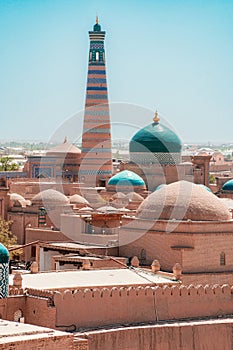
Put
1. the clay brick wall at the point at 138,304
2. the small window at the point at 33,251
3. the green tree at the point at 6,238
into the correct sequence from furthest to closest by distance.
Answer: the green tree at the point at 6,238 → the small window at the point at 33,251 → the clay brick wall at the point at 138,304

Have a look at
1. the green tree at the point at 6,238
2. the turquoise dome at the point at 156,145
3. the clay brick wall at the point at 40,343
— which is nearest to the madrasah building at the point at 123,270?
the clay brick wall at the point at 40,343

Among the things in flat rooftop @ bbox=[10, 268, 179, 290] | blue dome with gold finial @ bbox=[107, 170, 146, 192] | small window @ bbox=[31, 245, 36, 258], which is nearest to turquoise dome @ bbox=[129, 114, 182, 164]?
blue dome with gold finial @ bbox=[107, 170, 146, 192]

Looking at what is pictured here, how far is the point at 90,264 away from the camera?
26297mm

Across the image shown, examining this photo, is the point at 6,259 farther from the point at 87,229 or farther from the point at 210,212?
the point at 87,229

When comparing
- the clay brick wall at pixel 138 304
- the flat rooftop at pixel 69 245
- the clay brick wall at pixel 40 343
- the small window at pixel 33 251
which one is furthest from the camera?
the small window at pixel 33 251

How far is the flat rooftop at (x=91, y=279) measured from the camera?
71.0ft

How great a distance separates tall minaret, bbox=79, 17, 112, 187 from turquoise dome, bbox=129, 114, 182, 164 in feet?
14.1

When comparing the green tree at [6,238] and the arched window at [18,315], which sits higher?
the green tree at [6,238]

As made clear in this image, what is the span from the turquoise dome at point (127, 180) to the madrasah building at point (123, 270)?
0.17 feet

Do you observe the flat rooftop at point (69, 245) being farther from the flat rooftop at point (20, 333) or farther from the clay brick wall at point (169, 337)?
the flat rooftop at point (20, 333)

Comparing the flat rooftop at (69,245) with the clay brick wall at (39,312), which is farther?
the flat rooftop at (69,245)

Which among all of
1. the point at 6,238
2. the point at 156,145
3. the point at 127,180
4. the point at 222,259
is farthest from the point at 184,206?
the point at 156,145

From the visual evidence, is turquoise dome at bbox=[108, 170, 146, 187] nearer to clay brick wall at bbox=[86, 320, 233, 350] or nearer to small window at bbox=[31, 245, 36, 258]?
small window at bbox=[31, 245, 36, 258]

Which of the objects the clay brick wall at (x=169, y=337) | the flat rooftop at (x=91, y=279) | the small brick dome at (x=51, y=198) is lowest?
the clay brick wall at (x=169, y=337)
